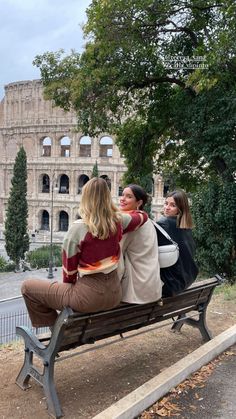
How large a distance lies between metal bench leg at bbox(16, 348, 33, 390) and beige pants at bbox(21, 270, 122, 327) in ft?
0.97

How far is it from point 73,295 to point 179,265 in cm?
114

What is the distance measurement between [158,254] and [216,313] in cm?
221

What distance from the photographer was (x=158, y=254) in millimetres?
3129

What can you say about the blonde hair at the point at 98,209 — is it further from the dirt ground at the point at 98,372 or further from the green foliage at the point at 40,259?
the green foliage at the point at 40,259

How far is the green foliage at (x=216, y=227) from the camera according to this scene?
994 centimetres

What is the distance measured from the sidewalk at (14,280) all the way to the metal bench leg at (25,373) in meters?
18.0

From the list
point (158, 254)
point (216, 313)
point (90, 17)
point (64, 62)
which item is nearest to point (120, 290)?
point (158, 254)

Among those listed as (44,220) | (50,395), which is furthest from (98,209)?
(44,220)

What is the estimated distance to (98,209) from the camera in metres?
2.53

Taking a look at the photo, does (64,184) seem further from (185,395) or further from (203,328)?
(185,395)

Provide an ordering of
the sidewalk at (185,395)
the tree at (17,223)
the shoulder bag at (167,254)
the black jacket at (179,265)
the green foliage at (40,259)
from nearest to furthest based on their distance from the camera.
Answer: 1. the sidewalk at (185,395)
2. the shoulder bag at (167,254)
3. the black jacket at (179,265)
4. the tree at (17,223)
5. the green foliage at (40,259)

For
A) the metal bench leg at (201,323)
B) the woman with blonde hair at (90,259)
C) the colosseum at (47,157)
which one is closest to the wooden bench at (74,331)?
the woman with blonde hair at (90,259)

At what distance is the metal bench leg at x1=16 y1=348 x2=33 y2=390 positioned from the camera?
2875 millimetres

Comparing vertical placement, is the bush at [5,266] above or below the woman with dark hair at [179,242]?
below
